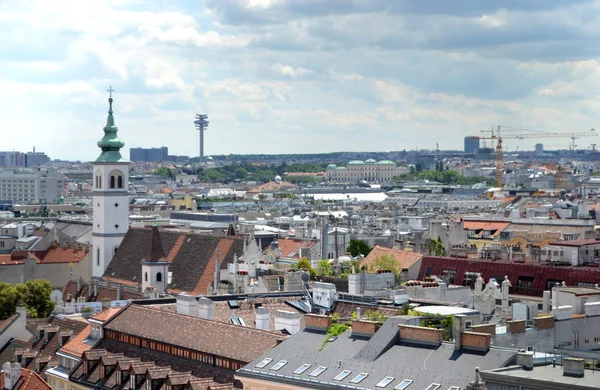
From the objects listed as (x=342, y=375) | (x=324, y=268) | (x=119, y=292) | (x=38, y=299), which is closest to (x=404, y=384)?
(x=342, y=375)

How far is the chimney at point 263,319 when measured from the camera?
204 feet

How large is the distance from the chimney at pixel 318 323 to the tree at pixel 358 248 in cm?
6789

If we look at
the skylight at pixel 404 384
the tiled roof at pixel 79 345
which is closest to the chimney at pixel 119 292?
the tiled roof at pixel 79 345

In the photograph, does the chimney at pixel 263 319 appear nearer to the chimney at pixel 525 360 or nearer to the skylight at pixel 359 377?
the skylight at pixel 359 377

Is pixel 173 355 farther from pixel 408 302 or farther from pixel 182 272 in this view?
pixel 182 272

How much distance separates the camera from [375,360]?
47.4m

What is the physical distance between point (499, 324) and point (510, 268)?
2573cm

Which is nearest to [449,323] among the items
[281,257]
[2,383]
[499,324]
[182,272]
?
[499,324]

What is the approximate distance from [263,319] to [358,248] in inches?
2378

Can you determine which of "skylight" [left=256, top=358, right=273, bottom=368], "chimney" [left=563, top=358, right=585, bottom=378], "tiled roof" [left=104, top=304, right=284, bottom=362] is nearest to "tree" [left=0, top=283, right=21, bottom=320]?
"tiled roof" [left=104, top=304, right=284, bottom=362]

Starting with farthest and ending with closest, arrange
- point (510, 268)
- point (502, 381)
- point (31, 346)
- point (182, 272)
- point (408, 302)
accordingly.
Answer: point (182, 272), point (510, 268), point (31, 346), point (408, 302), point (502, 381)

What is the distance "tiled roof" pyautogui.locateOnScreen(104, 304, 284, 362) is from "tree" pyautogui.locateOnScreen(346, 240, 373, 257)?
56.8 m

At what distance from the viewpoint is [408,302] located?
63.2 metres

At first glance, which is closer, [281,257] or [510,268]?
[510,268]
